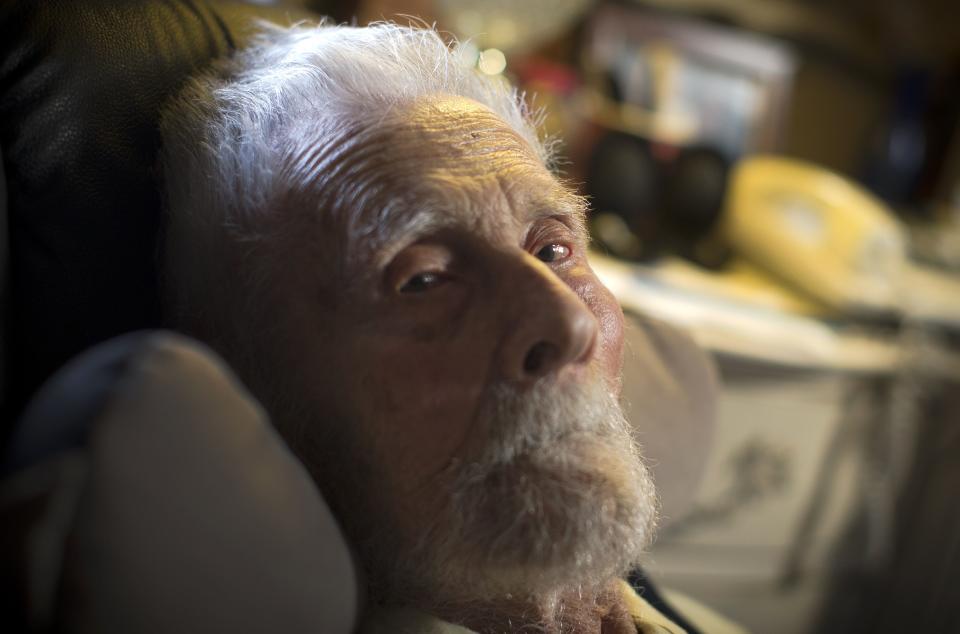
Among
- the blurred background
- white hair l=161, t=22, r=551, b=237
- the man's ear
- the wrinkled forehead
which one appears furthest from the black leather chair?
the blurred background

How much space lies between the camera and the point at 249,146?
70 cm

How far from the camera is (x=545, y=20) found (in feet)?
5.51

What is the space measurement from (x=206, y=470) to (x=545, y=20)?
148 centimetres

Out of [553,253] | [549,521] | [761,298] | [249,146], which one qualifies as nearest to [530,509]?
[549,521]

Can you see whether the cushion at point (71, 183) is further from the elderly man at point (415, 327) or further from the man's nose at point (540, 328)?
the man's nose at point (540, 328)

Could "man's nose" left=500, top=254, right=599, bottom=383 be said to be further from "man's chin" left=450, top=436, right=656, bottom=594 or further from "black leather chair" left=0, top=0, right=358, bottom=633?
"black leather chair" left=0, top=0, right=358, bottom=633

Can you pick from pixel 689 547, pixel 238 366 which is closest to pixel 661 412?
pixel 238 366

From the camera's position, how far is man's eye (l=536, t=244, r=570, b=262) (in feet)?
2.38

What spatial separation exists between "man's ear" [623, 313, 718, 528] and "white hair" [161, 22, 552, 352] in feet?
1.31

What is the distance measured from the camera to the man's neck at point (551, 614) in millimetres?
668

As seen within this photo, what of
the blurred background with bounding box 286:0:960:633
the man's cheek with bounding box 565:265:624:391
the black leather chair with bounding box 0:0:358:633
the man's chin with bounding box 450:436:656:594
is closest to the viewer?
the black leather chair with bounding box 0:0:358:633

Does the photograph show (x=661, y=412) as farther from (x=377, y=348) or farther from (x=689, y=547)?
(x=689, y=547)

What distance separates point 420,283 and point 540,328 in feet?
0.35

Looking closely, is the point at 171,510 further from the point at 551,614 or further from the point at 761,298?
the point at 761,298
